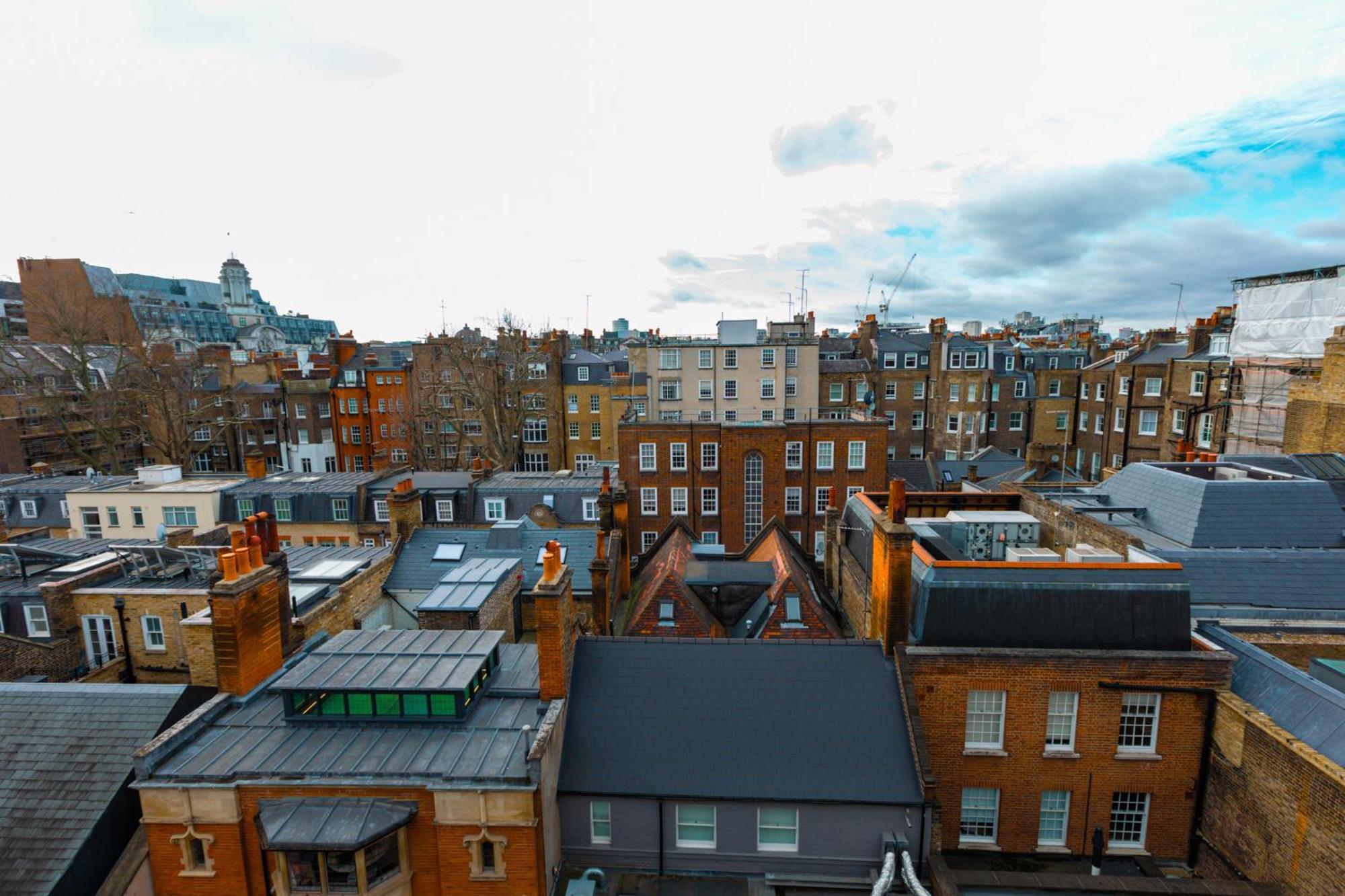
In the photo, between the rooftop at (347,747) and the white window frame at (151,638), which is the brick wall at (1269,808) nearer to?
the rooftop at (347,747)

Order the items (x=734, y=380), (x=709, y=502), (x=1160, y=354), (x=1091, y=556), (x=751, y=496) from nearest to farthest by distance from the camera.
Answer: (x=1091, y=556), (x=751, y=496), (x=709, y=502), (x=734, y=380), (x=1160, y=354)

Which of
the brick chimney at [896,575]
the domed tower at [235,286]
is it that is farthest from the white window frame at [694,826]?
the domed tower at [235,286]

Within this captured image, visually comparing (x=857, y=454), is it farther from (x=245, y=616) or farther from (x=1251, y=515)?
(x=245, y=616)

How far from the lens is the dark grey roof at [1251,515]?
58.5 ft

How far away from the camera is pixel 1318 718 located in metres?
11.6

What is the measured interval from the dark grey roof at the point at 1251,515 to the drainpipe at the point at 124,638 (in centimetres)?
3116

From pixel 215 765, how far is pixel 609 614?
42.4 feet

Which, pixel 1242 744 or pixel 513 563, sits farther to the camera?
pixel 513 563

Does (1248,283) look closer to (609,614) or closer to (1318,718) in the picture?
(1318,718)

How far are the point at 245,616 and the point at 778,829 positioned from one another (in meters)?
11.5

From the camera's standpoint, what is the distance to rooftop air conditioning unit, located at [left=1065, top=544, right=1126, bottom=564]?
14.9 m

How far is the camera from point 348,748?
10719 millimetres

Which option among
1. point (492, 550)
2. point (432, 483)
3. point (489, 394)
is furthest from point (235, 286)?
point (492, 550)

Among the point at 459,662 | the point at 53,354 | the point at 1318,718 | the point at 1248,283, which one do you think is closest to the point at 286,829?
the point at 459,662
